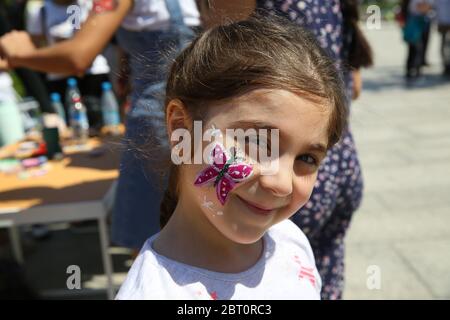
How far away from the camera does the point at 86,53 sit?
6.40ft

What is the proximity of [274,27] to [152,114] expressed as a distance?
Answer: 508mm

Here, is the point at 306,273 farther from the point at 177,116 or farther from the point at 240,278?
the point at 177,116

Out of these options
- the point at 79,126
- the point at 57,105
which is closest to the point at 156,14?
the point at 79,126

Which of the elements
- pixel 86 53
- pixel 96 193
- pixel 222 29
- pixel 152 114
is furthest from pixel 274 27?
pixel 96 193

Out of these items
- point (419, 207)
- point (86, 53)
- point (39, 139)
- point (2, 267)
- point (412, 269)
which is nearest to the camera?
point (2, 267)

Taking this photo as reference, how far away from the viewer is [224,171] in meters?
1.02

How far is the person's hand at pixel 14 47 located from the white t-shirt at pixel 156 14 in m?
0.44

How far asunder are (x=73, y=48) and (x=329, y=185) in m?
1.04

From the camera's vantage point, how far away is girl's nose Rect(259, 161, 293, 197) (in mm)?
1001

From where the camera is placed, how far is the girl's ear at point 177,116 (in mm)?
1084

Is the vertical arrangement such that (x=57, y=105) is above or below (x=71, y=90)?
below

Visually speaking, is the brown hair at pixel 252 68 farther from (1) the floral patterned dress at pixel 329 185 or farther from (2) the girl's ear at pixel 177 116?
(1) the floral patterned dress at pixel 329 185

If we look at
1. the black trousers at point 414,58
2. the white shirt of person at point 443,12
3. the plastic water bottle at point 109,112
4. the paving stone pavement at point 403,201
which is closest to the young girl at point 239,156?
the paving stone pavement at point 403,201

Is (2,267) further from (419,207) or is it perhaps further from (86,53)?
(419,207)
